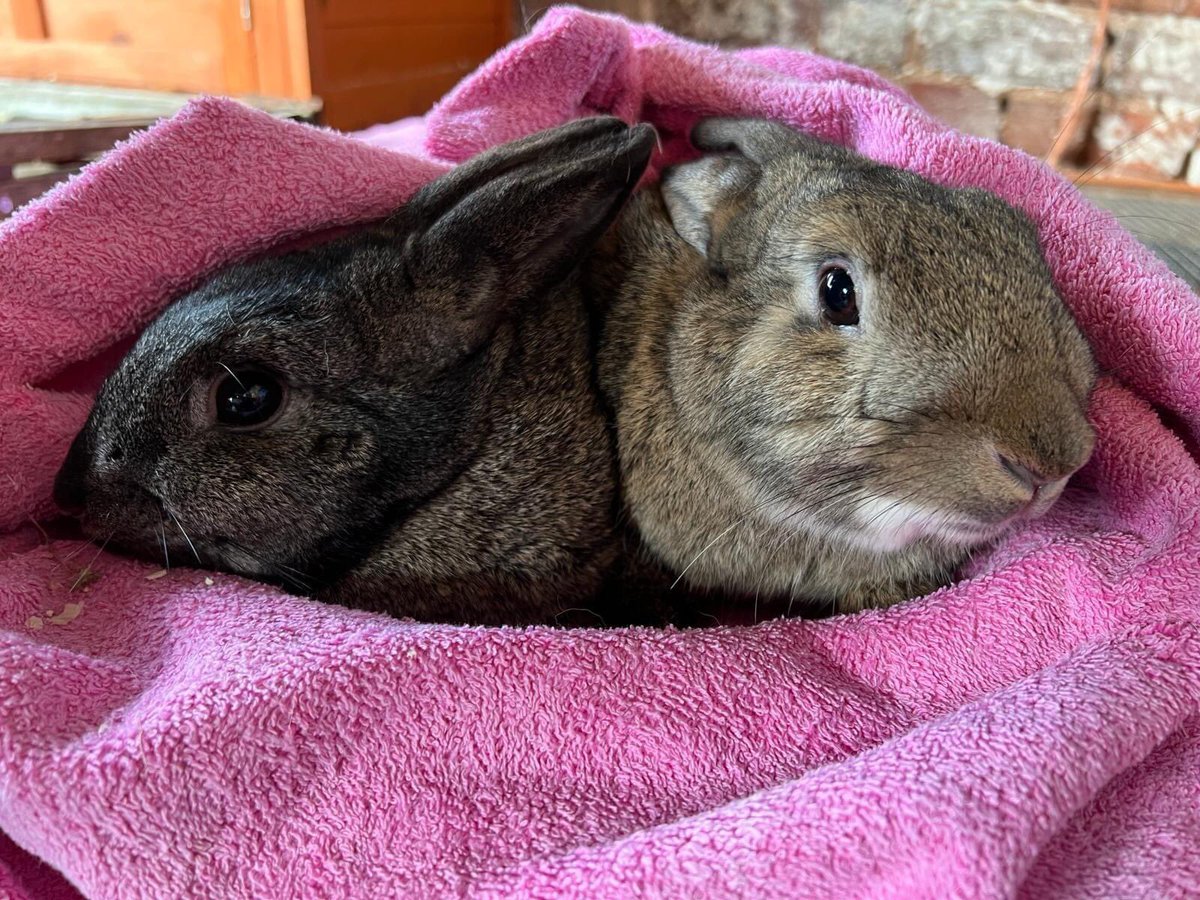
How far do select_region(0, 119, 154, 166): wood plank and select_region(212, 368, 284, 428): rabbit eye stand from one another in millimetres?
1125

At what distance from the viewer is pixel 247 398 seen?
1.24m

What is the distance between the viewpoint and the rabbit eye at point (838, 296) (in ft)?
3.86

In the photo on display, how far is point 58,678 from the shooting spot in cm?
99

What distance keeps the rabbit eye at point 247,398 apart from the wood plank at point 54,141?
1125mm

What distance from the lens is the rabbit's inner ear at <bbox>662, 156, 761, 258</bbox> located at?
142 centimetres

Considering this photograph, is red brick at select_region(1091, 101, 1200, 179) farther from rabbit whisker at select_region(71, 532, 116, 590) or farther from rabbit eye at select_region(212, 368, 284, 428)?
rabbit whisker at select_region(71, 532, 116, 590)

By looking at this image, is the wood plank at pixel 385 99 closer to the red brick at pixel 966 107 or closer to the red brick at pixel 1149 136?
the red brick at pixel 966 107

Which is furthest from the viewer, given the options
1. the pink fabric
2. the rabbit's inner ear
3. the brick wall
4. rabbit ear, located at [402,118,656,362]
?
the brick wall

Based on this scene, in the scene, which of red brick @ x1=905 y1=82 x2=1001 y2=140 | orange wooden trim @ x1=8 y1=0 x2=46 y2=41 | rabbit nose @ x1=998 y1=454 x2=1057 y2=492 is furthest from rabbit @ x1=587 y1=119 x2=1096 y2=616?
orange wooden trim @ x1=8 y1=0 x2=46 y2=41

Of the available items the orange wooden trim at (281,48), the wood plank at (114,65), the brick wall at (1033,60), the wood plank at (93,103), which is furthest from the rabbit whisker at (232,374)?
the brick wall at (1033,60)

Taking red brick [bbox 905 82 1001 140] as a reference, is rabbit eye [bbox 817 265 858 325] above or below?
above

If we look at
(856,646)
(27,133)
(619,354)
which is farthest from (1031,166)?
(27,133)

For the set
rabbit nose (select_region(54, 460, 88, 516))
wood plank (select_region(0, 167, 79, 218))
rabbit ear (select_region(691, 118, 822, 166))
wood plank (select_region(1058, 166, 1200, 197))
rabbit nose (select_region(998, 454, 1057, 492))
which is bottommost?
wood plank (select_region(1058, 166, 1200, 197))

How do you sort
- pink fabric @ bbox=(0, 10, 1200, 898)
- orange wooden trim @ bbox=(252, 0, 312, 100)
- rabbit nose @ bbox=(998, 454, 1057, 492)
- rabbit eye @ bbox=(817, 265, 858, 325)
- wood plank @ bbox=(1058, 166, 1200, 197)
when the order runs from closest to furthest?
1. pink fabric @ bbox=(0, 10, 1200, 898)
2. rabbit nose @ bbox=(998, 454, 1057, 492)
3. rabbit eye @ bbox=(817, 265, 858, 325)
4. orange wooden trim @ bbox=(252, 0, 312, 100)
5. wood plank @ bbox=(1058, 166, 1200, 197)
